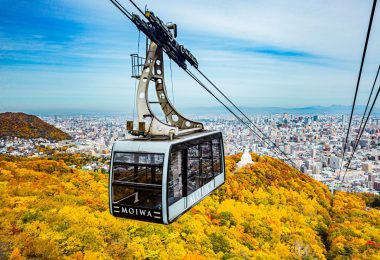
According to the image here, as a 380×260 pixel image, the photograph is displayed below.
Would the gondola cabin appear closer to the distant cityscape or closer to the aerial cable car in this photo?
the aerial cable car

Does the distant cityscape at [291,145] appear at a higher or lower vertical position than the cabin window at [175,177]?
lower

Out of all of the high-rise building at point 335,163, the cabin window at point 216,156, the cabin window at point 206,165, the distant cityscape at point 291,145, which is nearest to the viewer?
the cabin window at point 206,165

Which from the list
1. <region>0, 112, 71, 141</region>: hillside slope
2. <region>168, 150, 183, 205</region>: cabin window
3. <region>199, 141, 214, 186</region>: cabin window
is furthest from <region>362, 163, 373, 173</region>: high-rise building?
<region>168, 150, 183, 205</region>: cabin window

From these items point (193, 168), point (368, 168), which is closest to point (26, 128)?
point (193, 168)

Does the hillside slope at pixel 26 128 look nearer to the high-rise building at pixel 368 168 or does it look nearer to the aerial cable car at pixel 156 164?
the aerial cable car at pixel 156 164

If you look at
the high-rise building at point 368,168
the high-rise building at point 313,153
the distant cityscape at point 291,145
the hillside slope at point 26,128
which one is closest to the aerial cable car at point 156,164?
the distant cityscape at point 291,145

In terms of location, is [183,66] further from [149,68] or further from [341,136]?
[341,136]
